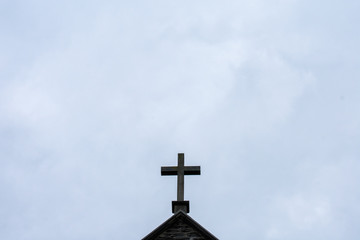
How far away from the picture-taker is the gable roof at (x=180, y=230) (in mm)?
12789

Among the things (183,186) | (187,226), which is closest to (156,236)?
(187,226)

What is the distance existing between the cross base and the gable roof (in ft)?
1.72

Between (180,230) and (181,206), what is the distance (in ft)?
3.59

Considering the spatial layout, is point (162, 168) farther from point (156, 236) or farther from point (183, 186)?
point (156, 236)

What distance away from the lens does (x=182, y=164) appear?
620 inches

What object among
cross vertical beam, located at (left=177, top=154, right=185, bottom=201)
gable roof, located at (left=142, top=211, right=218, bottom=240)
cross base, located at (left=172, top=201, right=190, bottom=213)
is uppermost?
cross vertical beam, located at (left=177, top=154, right=185, bottom=201)

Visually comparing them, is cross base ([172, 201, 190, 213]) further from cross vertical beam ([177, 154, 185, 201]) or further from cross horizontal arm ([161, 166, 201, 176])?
cross horizontal arm ([161, 166, 201, 176])

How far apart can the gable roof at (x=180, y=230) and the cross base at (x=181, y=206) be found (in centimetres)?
53

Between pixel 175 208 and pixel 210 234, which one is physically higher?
pixel 175 208

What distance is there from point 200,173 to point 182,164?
1.79ft

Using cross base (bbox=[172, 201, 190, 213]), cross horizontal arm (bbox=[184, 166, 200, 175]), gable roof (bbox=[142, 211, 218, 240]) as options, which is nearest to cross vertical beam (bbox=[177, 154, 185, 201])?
cross horizontal arm (bbox=[184, 166, 200, 175])

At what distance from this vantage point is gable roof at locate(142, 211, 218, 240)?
504 inches

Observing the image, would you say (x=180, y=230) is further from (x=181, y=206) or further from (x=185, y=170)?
(x=185, y=170)

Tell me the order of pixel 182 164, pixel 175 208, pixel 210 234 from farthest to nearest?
pixel 182 164 → pixel 175 208 → pixel 210 234
